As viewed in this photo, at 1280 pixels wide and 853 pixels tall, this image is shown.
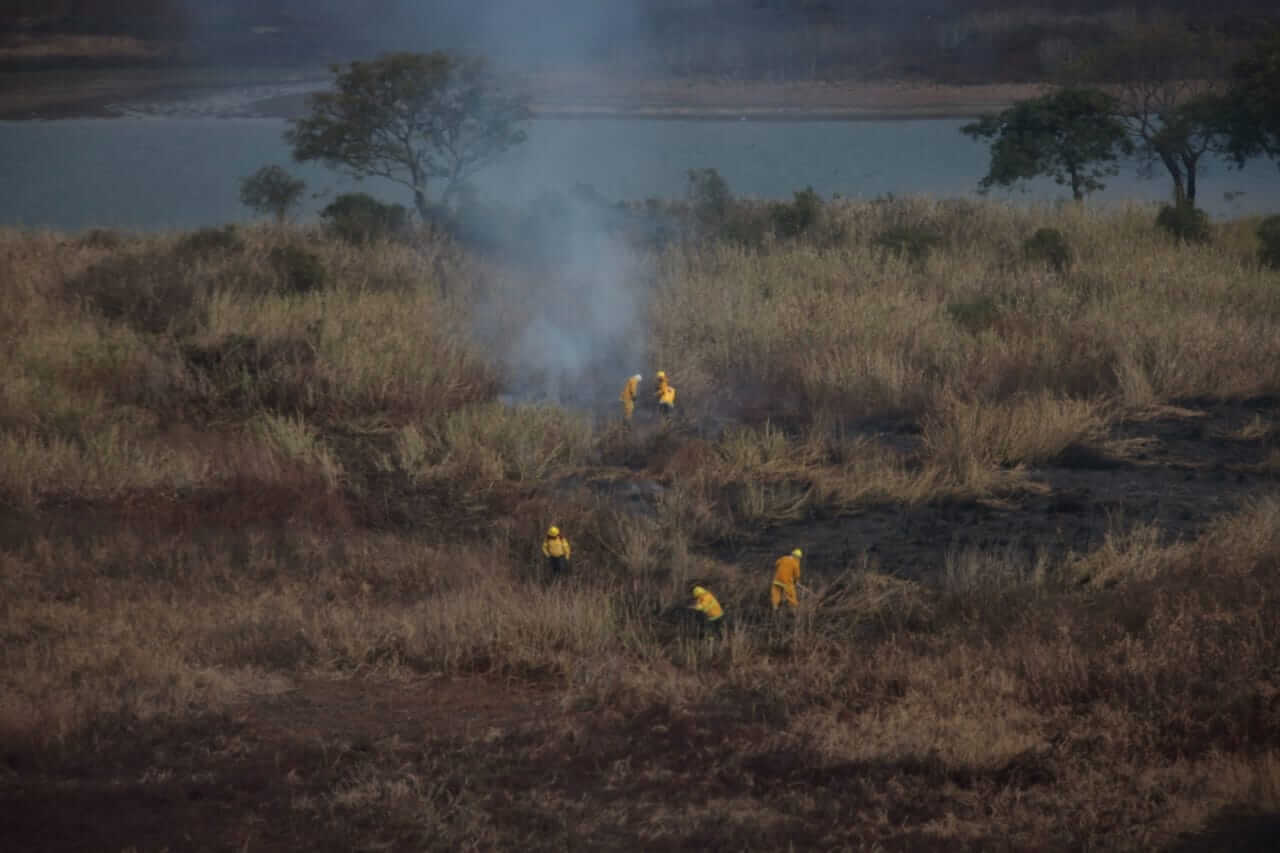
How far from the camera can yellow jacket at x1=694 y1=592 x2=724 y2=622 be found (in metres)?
5.25

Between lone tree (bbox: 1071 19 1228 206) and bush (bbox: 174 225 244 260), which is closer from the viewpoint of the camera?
bush (bbox: 174 225 244 260)

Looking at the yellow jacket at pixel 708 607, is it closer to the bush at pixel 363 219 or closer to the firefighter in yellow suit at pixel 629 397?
the firefighter in yellow suit at pixel 629 397

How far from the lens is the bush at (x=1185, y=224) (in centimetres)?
1346

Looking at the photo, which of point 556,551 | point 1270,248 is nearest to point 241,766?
point 556,551

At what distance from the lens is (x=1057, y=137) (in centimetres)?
1748

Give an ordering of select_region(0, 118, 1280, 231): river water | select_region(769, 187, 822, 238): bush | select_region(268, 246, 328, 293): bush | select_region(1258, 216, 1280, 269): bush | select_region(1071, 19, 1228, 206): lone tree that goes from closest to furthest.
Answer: select_region(268, 246, 328, 293): bush, select_region(1258, 216, 1280, 269): bush, select_region(769, 187, 822, 238): bush, select_region(1071, 19, 1228, 206): lone tree, select_region(0, 118, 1280, 231): river water

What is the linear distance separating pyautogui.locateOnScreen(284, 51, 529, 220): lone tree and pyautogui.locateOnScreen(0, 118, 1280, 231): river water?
0.99 metres

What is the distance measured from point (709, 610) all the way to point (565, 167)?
21.6 meters

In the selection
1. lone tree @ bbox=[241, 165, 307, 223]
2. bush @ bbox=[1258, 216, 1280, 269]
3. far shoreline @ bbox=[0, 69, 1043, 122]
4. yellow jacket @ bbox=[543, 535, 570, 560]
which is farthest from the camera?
lone tree @ bbox=[241, 165, 307, 223]

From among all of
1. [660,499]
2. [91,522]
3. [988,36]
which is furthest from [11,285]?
[988,36]

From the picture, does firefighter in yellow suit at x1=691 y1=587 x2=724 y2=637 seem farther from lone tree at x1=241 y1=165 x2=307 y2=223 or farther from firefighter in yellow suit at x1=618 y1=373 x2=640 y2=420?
lone tree at x1=241 y1=165 x2=307 y2=223

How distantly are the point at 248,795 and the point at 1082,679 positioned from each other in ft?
9.18

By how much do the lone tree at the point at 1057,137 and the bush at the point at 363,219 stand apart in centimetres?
806

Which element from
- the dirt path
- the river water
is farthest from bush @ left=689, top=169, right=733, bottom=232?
the dirt path
